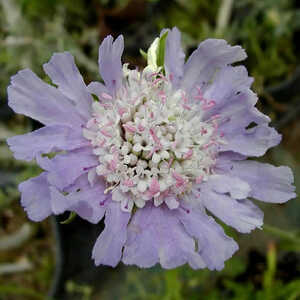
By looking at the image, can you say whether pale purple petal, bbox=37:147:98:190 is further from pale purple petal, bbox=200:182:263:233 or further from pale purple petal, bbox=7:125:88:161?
pale purple petal, bbox=200:182:263:233

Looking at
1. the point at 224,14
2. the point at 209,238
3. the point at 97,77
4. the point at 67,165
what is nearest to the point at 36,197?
the point at 67,165

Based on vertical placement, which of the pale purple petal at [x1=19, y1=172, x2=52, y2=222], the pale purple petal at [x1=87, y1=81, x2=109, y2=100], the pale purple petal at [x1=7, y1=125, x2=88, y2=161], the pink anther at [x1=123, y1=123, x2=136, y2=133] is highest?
the pale purple petal at [x1=87, y1=81, x2=109, y2=100]

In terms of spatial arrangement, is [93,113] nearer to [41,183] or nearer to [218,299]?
[41,183]

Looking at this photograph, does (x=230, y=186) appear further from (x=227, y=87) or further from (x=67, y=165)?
(x=67, y=165)

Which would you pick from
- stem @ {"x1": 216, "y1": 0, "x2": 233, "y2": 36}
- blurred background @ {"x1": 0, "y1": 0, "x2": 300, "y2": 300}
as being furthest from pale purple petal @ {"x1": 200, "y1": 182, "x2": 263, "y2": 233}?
stem @ {"x1": 216, "y1": 0, "x2": 233, "y2": 36}

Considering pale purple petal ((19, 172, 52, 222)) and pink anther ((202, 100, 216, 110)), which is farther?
pink anther ((202, 100, 216, 110))

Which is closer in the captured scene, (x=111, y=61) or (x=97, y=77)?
(x=111, y=61)

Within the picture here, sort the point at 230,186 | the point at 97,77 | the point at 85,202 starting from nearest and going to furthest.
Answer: the point at 85,202 < the point at 230,186 < the point at 97,77
